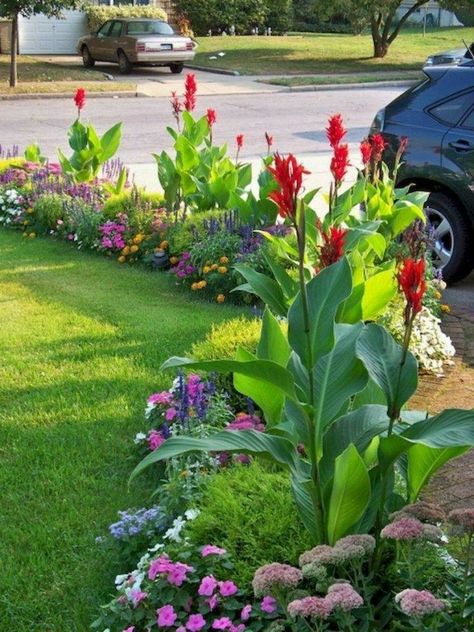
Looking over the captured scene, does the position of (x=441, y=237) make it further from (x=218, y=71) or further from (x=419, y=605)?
(x=218, y=71)

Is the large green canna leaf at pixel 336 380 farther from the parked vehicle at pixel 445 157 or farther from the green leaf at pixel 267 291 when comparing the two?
the parked vehicle at pixel 445 157

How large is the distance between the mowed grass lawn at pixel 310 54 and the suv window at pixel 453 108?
22.8 metres

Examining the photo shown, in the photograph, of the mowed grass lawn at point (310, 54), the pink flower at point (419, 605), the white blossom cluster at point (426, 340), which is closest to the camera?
the pink flower at point (419, 605)

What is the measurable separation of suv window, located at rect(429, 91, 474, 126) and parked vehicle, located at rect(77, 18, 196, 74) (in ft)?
73.1

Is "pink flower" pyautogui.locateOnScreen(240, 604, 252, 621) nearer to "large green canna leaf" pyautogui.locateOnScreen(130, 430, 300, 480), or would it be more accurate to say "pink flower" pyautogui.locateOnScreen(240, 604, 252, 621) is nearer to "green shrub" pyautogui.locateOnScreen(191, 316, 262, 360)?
"large green canna leaf" pyautogui.locateOnScreen(130, 430, 300, 480)

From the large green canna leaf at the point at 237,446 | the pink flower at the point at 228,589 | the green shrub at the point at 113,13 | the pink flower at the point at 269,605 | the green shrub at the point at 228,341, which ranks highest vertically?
the green shrub at the point at 113,13

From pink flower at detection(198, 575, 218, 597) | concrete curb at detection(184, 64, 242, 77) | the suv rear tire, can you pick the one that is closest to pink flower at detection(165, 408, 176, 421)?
→ pink flower at detection(198, 575, 218, 597)

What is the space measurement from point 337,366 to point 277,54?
33549 mm

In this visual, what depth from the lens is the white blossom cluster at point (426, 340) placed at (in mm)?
6141

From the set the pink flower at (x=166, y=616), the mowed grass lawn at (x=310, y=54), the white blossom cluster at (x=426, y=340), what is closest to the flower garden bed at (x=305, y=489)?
the pink flower at (x=166, y=616)

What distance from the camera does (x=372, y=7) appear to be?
32.0 metres

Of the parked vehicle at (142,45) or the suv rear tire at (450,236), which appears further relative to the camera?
the parked vehicle at (142,45)

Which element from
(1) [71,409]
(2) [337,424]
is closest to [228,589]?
(2) [337,424]

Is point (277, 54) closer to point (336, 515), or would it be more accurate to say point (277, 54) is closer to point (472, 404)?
point (472, 404)
